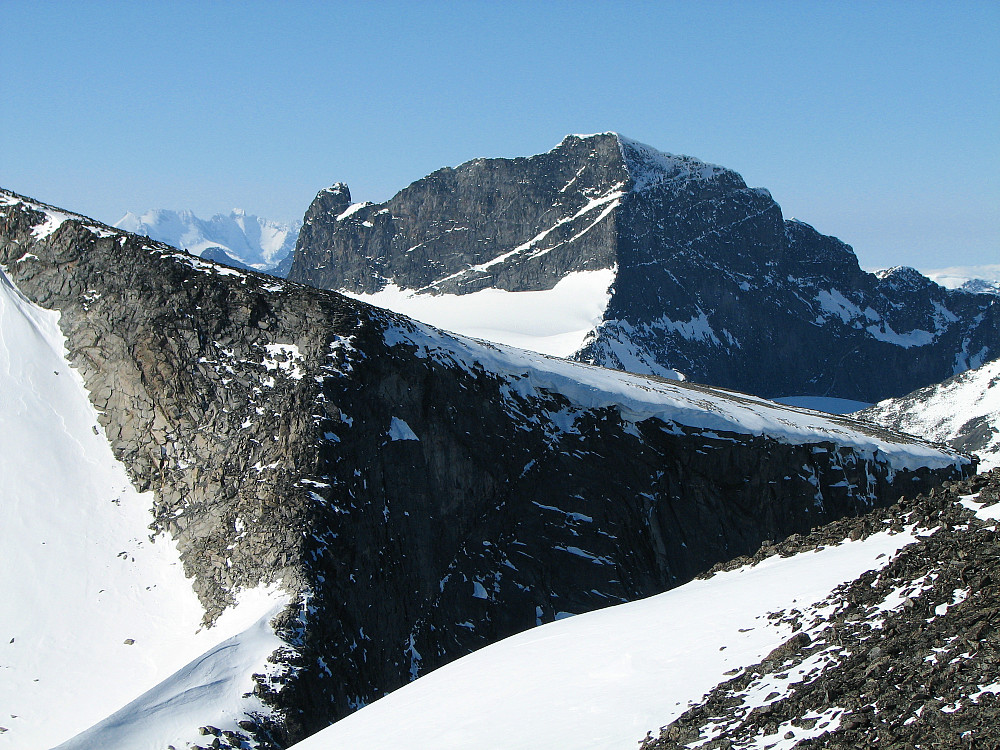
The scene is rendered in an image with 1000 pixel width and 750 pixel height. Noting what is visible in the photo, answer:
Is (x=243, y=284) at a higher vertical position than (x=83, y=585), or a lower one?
higher

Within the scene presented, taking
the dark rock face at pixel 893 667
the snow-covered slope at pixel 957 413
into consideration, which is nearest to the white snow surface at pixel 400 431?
the dark rock face at pixel 893 667

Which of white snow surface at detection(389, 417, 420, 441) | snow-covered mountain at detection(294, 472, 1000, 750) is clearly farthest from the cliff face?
snow-covered mountain at detection(294, 472, 1000, 750)

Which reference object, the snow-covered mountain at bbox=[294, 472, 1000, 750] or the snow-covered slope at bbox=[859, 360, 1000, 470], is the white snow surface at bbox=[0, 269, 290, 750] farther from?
the snow-covered slope at bbox=[859, 360, 1000, 470]

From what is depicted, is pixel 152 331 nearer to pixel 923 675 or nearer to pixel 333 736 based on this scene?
pixel 333 736

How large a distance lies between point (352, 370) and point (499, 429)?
8709 millimetres

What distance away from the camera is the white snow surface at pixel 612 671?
17.5m

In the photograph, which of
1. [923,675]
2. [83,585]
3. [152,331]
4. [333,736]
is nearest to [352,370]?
[152,331]

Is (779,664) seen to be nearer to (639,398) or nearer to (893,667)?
(893,667)

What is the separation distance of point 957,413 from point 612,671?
141 metres

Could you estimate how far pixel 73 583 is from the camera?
3719 centimetres

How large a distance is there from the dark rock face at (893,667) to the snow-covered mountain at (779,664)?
0.10ft

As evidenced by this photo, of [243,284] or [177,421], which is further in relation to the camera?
[243,284]

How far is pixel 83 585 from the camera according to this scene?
1463 inches

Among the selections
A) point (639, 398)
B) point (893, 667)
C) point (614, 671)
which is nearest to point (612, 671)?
point (614, 671)
